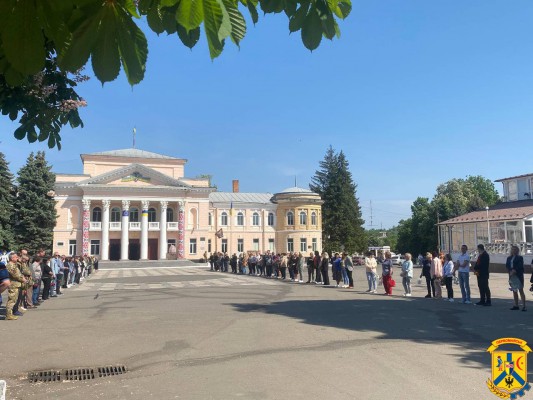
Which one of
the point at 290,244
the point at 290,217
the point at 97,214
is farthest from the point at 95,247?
the point at 290,217

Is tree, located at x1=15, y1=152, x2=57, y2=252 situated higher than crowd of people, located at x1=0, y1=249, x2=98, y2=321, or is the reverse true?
tree, located at x1=15, y1=152, x2=57, y2=252

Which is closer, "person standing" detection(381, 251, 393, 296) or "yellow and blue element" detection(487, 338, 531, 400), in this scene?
"yellow and blue element" detection(487, 338, 531, 400)

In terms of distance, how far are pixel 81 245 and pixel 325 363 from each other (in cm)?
5626

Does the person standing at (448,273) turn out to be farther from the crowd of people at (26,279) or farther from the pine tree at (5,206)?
the pine tree at (5,206)

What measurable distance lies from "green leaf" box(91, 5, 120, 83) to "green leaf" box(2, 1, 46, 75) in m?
0.22

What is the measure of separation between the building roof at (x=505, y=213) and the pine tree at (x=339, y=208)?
26.7 meters

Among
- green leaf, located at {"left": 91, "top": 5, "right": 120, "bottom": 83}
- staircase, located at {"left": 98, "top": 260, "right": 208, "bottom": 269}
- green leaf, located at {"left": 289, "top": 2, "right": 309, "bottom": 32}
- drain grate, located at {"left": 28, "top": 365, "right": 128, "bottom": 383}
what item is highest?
green leaf, located at {"left": 289, "top": 2, "right": 309, "bottom": 32}

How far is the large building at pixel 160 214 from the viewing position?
5688cm

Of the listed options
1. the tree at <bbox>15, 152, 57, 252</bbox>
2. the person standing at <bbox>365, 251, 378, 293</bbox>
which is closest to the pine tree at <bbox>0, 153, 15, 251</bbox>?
the tree at <bbox>15, 152, 57, 252</bbox>

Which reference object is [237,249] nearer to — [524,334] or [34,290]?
[34,290]

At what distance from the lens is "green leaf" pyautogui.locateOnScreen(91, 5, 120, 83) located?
186 cm

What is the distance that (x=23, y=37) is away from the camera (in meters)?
1.78

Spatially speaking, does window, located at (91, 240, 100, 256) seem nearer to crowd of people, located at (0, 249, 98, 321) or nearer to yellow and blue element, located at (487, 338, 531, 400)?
crowd of people, located at (0, 249, 98, 321)

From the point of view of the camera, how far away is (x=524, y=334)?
8.65 metres
